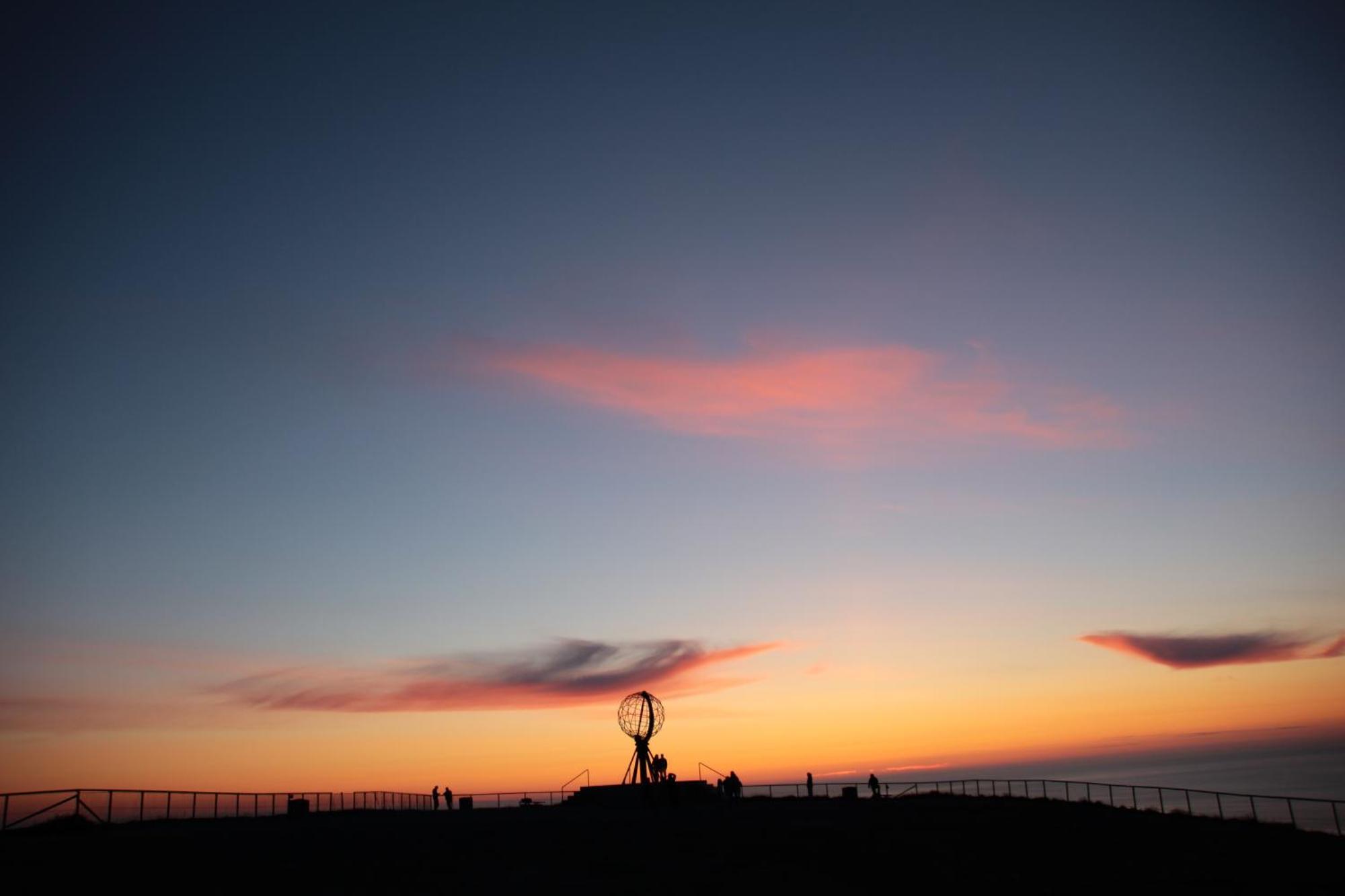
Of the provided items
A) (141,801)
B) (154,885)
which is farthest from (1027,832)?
(141,801)

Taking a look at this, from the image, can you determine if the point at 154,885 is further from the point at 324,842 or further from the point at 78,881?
the point at 324,842

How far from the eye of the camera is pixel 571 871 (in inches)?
1256

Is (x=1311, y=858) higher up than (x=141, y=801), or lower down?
lower down

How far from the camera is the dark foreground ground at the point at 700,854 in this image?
96.8 ft

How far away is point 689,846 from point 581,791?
103ft

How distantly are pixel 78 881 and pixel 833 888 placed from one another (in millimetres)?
21251

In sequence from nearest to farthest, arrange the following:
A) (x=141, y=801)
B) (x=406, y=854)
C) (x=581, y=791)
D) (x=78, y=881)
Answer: (x=78, y=881) → (x=406, y=854) → (x=141, y=801) → (x=581, y=791)

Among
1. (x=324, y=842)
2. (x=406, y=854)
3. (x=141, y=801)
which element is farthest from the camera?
(x=141, y=801)

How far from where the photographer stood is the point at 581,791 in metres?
67.1

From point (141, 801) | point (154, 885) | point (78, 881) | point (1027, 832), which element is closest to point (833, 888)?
point (1027, 832)

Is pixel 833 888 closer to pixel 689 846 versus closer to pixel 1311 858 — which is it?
pixel 689 846

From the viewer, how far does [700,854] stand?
117 feet

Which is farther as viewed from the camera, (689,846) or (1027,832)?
(1027,832)

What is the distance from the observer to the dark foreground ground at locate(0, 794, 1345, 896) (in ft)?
96.8
